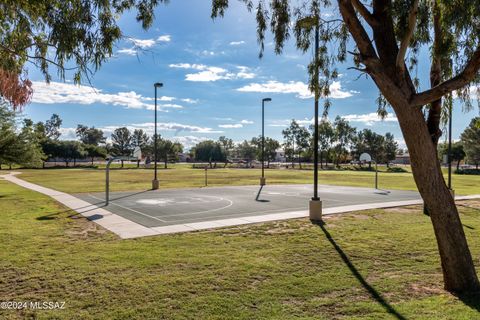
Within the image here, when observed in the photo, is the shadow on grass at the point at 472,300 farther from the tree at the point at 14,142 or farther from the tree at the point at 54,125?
the tree at the point at 54,125

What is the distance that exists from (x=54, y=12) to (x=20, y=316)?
15.7 feet

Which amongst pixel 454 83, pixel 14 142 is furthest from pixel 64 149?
pixel 454 83

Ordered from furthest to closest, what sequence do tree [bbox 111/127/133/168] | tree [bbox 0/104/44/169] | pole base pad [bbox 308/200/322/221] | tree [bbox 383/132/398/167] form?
tree [bbox 111/127/133/168] < tree [bbox 383/132/398/167] < tree [bbox 0/104/44/169] < pole base pad [bbox 308/200/322/221]

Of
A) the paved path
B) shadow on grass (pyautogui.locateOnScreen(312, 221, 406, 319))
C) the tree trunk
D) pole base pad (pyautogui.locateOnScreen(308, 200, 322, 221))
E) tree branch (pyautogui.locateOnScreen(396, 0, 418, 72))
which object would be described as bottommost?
shadow on grass (pyautogui.locateOnScreen(312, 221, 406, 319))

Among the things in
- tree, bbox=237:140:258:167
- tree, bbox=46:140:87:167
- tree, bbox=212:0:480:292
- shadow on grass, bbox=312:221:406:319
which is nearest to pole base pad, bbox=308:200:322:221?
shadow on grass, bbox=312:221:406:319

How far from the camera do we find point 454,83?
17.6 feet

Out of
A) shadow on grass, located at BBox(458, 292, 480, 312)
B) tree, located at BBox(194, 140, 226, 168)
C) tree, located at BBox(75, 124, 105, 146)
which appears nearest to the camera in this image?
shadow on grass, located at BBox(458, 292, 480, 312)

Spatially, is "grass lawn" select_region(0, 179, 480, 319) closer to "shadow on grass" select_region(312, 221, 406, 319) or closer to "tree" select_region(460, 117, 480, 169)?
"shadow on grass" select_region(312, 221, 406, 319)

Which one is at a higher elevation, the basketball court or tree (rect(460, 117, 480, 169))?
tree (rect(460, 117, 480, 169))

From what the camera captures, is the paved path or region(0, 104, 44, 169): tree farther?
region(0, 104, 44, 169): tree

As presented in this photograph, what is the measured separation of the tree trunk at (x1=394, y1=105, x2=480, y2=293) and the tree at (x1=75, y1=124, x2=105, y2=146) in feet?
506

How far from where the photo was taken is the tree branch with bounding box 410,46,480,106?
5.22m

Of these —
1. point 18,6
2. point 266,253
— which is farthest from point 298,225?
point 18,6

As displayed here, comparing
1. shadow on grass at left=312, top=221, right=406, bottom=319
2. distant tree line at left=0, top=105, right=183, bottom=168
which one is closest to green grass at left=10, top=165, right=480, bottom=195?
distant tree line at left=0, top=105, right=183, bottom=168
